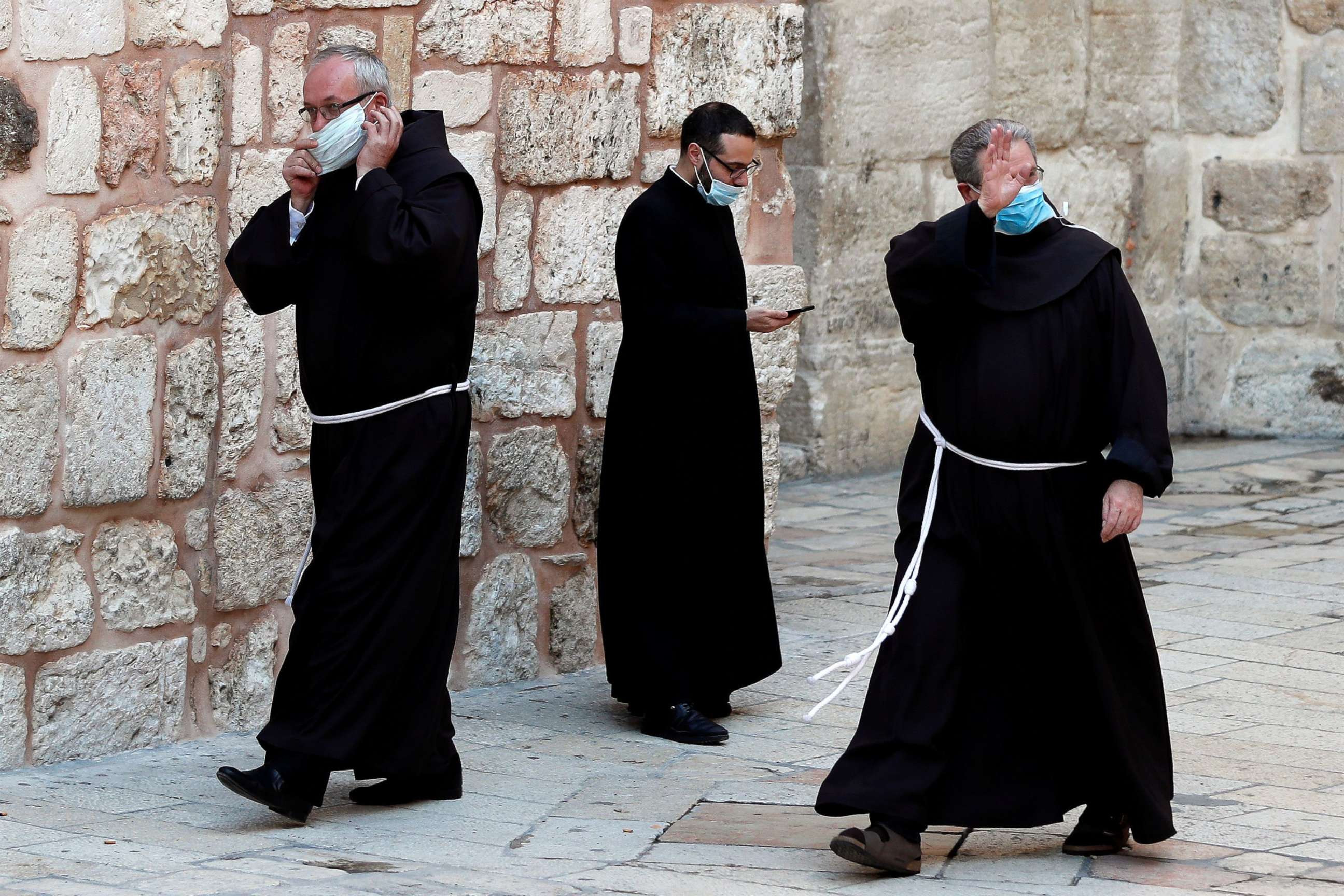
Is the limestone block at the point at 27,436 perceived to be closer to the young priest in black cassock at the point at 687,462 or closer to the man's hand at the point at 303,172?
the man's hand at the point at 303,172

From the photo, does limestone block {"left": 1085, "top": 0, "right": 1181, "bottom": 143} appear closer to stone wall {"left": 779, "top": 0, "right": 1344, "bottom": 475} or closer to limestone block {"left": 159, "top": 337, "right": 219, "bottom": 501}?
stone wall {"left": 779, "top": 0, "right": 1344, "bottom": 475}

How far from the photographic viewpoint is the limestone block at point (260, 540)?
16.9ft

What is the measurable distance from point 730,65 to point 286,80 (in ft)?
5.23

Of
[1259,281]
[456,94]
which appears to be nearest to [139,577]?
[456,94]

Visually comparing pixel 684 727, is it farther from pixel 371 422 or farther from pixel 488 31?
pixel 488 31

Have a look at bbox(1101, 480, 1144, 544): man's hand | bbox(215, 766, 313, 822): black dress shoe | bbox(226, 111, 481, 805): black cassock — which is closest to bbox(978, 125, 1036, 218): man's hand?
bbox(1101, 480, 1144, 544): man's hand

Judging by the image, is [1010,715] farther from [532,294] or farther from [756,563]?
[532,294]

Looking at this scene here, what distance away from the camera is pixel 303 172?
15.0ft

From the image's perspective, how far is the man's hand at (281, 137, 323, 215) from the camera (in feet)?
15.0

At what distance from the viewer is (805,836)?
434 cm

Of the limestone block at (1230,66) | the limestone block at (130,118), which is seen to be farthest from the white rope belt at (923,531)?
the limestone block at (1230,66)

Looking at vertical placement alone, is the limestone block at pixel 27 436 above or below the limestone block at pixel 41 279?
below

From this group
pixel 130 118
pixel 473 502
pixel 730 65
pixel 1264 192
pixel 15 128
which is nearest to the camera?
pixel 15 128

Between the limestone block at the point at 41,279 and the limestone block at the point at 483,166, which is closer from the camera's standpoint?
the limestone block at the point at 41,279
